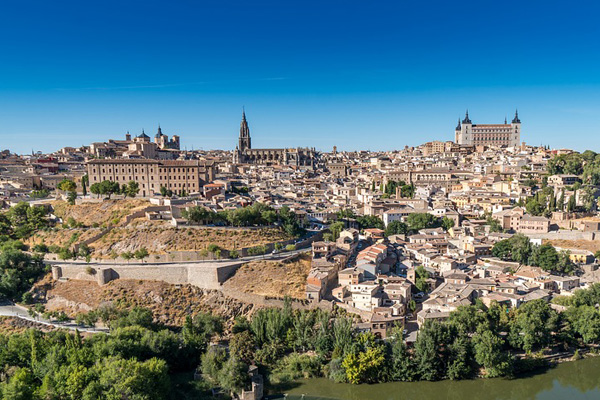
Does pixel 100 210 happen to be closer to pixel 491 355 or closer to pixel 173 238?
pixel 173 238

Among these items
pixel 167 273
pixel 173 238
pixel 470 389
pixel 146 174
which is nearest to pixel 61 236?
pixel 173 238

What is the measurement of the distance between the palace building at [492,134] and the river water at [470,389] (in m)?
60.7

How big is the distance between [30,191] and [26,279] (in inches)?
713

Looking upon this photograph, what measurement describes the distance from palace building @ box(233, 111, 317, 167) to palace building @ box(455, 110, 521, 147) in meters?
26.9

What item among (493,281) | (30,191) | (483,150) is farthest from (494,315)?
(483,150)

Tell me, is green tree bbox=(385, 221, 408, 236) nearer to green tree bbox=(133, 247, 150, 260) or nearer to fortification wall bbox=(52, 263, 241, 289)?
fortification wall bbox=(52, 263, 241, 289)

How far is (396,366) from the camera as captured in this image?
17719 mm

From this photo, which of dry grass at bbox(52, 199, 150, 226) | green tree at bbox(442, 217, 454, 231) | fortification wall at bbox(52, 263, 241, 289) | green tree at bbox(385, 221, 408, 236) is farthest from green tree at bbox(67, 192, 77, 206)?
green tree at bbox(442, 217, 454, 231)

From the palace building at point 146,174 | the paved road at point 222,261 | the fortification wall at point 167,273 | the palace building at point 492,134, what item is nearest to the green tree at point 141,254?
the paved road at point 222,261

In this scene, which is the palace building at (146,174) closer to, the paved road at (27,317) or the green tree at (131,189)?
the green tree at (131,189)

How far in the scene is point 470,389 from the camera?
17.4 metres

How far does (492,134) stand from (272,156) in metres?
37.9

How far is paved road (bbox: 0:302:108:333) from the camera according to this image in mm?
20672

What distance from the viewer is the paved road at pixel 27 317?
67.8ft
